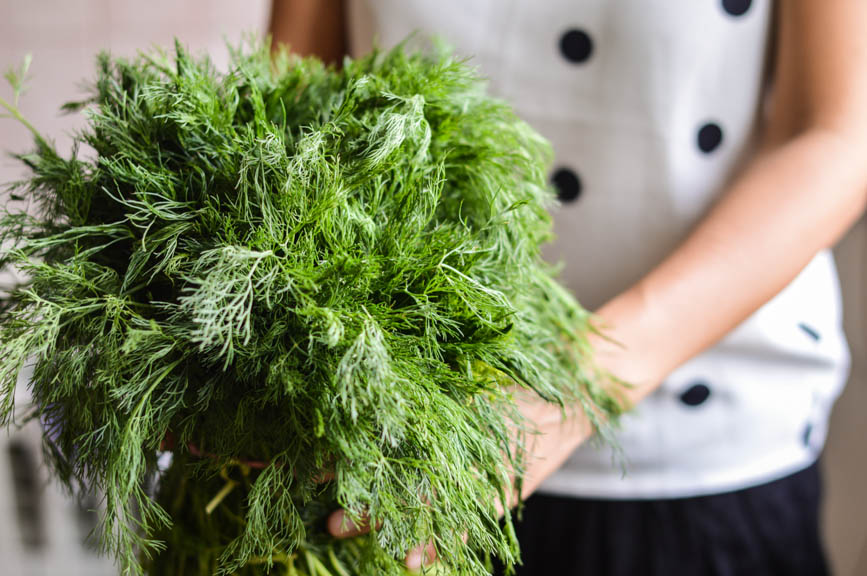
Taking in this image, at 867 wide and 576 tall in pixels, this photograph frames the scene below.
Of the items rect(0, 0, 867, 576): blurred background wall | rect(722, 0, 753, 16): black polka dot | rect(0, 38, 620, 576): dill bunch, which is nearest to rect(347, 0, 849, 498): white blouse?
rect(722, 0, 753, 16): black polka dot

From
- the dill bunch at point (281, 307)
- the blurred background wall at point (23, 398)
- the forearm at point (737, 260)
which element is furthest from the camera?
the blurred background wall at point (23, 398)

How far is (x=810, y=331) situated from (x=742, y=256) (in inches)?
6.4

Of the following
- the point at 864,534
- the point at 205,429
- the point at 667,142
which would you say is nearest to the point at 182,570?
the point at 205,429

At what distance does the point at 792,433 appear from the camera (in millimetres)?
529

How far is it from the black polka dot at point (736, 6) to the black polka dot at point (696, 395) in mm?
266

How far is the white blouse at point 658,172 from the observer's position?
46cm

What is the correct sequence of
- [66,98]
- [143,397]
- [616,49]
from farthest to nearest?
[66,98] < [616,49] < [143,397]

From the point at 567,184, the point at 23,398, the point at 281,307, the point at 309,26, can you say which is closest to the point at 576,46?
the point at 567,184

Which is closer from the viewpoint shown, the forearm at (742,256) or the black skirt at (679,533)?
the forearm at (742,256)

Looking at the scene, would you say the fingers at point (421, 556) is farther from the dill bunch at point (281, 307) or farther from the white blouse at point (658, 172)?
the white blouse at point (658, 172)

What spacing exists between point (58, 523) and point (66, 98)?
0.77 m

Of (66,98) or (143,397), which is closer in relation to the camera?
(143,397)

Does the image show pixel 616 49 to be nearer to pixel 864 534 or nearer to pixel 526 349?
pixel 526 349

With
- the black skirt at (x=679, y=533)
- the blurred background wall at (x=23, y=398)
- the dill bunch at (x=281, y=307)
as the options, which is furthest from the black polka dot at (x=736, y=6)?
the blurred background wall at (x=23, y=398)
